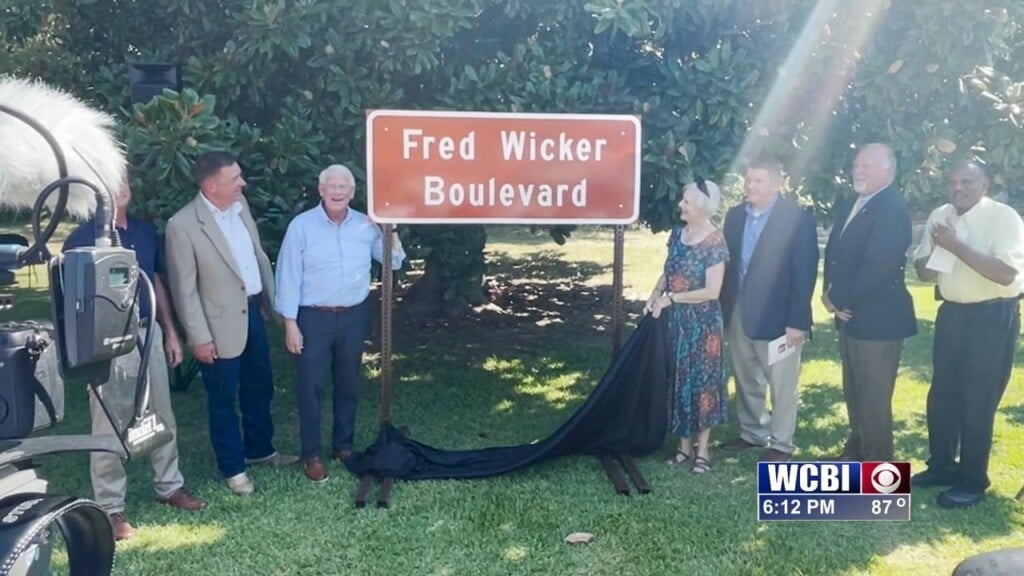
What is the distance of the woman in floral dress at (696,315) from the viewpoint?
5336 millimetres

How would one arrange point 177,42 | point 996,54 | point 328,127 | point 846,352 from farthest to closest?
1. point 177,42
2. point 328,127
3. point 996,54
4. point 846,352

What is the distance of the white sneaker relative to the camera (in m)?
5.15

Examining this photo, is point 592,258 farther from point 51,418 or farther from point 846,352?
point 51,418

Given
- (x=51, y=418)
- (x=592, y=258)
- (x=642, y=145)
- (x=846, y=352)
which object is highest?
(x=642, y=145)

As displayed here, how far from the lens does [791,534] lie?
4.61 metres

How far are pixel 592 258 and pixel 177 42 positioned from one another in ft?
36.8

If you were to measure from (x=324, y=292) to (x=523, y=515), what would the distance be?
1.71 meters

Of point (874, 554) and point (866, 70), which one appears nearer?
point (874, 554)

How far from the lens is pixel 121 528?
4559 millimetres

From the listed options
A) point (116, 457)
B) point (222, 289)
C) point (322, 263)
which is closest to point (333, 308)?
point (322, 263)

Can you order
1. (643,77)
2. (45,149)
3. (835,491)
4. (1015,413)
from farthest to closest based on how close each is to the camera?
(1015,413) → (643,77) → (835,491) → (45,149)

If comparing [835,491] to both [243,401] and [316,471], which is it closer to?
[316,471]

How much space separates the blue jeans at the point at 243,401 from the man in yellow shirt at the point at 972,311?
12.6 feet

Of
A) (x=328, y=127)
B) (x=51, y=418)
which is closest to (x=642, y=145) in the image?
(x=328, y=127)
